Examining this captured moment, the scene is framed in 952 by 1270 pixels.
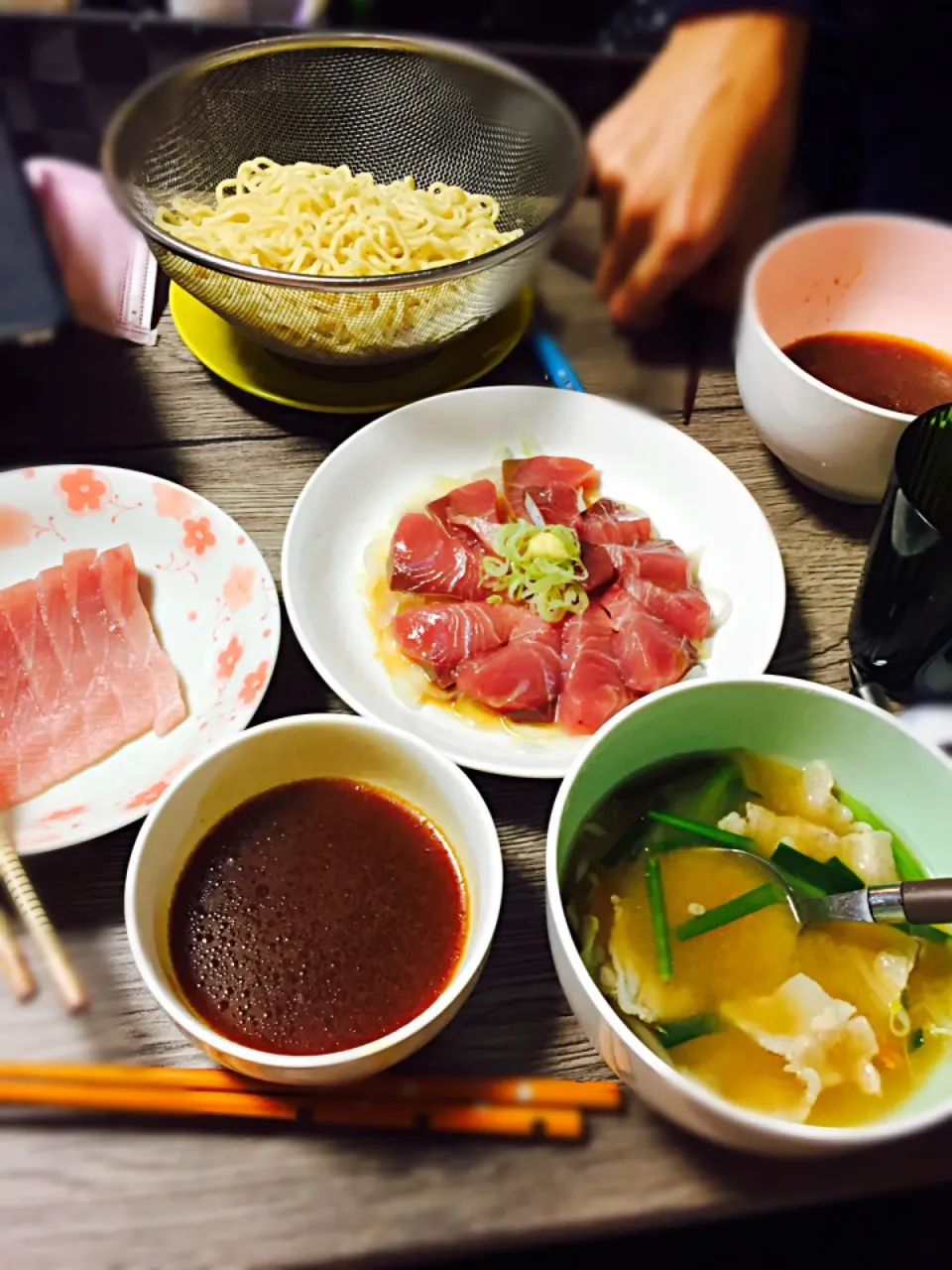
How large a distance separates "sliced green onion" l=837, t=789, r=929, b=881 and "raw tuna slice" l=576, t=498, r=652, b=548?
0.40 metres

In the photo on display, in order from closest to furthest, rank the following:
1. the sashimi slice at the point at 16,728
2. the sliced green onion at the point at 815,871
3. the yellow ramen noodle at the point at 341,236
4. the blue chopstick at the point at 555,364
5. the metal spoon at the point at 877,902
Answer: the metal spoon at the point at 877,902 < the sliced green onion at the point at 815,871 < the sashimi slice at the point at 16,728 < the yellow ramen noodle at the point at 341,236 < the blue chopstick at the point at 555,364

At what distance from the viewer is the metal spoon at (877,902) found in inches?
25.2

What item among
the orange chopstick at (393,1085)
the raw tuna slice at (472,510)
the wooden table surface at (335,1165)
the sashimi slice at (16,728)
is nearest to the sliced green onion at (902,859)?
the wooden table surface at (335,1165)

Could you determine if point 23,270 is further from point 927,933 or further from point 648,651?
point 927,933

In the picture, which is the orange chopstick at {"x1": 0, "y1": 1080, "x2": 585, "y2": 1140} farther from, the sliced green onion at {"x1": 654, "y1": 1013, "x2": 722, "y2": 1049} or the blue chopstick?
the blue chopstick

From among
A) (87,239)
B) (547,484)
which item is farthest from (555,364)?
(87,239)

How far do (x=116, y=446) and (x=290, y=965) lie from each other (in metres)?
0.69

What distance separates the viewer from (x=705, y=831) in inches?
30.4

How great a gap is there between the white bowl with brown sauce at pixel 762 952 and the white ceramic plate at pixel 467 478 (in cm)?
14

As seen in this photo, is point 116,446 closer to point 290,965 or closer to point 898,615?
point 290,965

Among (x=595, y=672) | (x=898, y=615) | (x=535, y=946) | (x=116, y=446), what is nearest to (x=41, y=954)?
(x=535, y=946)

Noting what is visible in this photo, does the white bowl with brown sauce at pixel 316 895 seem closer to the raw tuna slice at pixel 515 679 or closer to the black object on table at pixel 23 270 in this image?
the raw tuna slice at pixel 515 679

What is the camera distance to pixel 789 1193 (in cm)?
70

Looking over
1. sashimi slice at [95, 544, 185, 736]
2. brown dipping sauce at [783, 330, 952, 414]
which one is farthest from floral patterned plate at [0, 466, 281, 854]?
brown dipping sauce at [783, 330, 952, 414]
